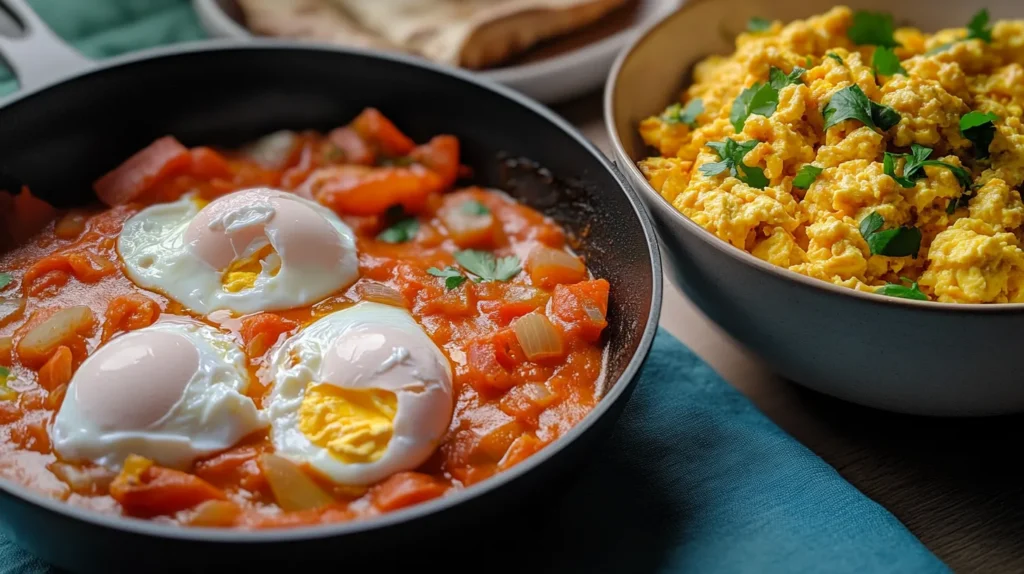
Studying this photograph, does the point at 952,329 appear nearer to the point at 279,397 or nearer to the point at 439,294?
the point at 439,294

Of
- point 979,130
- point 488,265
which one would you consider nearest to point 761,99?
point 979,130

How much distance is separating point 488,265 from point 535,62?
164 cm

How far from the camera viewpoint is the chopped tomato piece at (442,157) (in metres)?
3.26

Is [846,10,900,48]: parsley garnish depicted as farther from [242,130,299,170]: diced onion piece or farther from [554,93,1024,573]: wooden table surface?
[242,130,299,170]: diced onion piece

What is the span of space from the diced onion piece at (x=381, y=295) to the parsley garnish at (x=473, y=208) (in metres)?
0.50

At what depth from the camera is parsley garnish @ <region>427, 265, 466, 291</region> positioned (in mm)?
2816

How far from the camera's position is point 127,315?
257 cm

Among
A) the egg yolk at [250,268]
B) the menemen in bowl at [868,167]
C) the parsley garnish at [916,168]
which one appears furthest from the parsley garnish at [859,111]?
the egg yolk at [250,268]

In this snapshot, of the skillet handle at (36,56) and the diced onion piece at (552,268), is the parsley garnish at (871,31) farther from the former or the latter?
the skillet handle at (36,56)

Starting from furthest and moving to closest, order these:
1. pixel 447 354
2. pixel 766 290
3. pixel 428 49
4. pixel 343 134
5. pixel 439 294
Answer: pixel 428 49 < pixel 343 134 < pixel 439 294 < pixel 447 354 < pixel 766 290

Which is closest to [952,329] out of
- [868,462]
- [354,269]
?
[868,462]

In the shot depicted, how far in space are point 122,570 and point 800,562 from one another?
1.53 metres

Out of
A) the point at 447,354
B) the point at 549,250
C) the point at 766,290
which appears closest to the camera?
the point at 766,290

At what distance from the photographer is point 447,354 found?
260 cm
